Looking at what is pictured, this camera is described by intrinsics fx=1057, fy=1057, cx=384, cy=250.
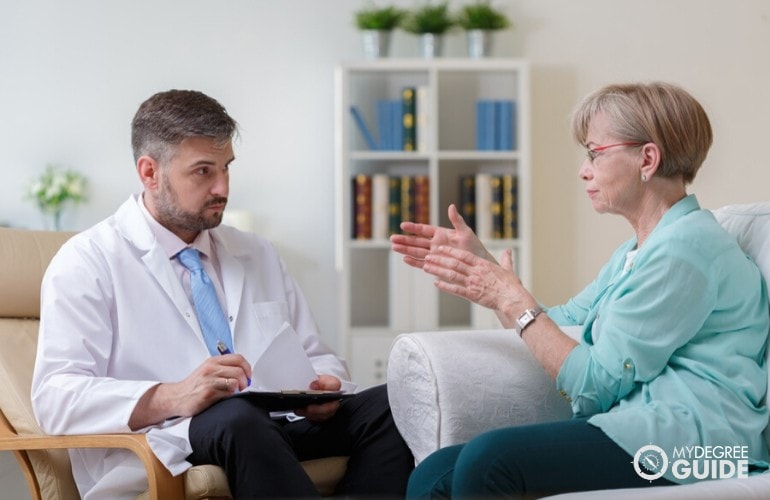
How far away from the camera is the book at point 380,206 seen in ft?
15.5

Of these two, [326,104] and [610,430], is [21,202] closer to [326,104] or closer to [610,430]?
[326,104]

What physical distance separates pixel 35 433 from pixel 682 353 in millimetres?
1348

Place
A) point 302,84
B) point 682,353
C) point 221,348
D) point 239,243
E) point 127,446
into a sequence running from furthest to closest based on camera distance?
1. point 302,84
2. point 239,243
3. point 221,348
4. point 127,446
5. point 682,353

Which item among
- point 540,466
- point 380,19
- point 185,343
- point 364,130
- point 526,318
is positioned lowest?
point 540,466

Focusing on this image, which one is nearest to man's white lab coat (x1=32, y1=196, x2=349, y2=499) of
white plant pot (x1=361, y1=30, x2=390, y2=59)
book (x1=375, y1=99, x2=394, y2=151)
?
book (x1=375, y1=99, x2=394, y2=151)

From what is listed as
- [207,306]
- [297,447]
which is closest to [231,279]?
[207,306]

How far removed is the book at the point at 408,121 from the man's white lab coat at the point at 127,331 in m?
2.22

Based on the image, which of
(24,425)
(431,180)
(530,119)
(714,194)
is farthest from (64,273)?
(714,194)

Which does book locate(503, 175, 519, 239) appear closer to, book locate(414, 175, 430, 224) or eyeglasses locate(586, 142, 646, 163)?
book locate(414, 175, 430, 224)

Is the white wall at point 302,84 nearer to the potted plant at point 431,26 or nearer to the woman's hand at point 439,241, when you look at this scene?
the potted plant at point 431,26

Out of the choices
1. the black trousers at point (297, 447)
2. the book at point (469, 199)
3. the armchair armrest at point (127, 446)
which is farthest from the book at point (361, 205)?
the armchair armrest at point (127, 446)

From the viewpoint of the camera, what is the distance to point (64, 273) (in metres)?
2.26

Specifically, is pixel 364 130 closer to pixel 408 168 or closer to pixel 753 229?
pixel 408 168

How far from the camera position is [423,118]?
476cm
